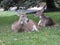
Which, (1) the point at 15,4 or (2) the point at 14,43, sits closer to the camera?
(2) the point at 14,43

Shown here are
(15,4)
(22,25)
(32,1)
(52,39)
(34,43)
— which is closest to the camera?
(34,43)

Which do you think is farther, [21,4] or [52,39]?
[21,4]

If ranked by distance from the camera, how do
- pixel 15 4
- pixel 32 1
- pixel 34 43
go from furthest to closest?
pixel 15 4 → pixel 32 1 → pixel 34 43

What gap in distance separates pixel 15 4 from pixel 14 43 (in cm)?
698

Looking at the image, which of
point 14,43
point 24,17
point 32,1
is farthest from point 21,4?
point 14,43

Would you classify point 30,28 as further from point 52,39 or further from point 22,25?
point 52,39

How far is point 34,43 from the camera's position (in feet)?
27.0

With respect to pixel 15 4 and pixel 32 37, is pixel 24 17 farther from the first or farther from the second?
pixel 15 4

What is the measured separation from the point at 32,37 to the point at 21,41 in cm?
80

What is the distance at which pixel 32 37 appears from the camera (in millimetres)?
9352

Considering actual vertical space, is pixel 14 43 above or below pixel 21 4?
above

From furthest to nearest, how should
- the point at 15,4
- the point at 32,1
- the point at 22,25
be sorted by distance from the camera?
the point at 15,4 → the point at 32,1 → the point at 22,25

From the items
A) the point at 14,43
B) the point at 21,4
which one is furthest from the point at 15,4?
the point at 14,43

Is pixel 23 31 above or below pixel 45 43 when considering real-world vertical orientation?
below
